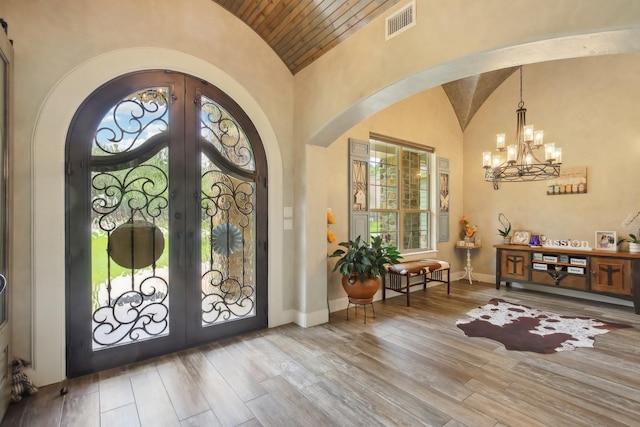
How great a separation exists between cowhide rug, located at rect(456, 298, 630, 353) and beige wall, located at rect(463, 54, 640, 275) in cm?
191

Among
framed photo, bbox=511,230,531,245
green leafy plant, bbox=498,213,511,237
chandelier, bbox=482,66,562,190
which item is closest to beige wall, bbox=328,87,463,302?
green leafy plant, bbox=498,213,511,237

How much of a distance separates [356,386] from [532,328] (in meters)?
2.62

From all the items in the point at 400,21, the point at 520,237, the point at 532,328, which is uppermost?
the point at 400,21

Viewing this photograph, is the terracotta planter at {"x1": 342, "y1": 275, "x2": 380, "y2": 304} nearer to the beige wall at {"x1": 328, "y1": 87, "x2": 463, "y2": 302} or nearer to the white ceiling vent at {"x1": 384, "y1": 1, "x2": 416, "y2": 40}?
the beige wall at {"x1": 328, "y1": 87, "x2": 463, "y2": 302}

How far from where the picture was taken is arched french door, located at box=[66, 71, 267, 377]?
2.52 meters

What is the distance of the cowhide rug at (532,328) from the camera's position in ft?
10.2

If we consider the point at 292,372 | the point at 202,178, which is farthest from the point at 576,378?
the point at 202,178

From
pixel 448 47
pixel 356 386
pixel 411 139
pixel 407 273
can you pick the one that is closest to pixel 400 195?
pixel 411 139

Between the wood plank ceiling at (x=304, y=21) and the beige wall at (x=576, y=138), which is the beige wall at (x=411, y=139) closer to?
the beige wall at (x=576, y=138)

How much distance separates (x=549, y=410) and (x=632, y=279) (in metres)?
3.62

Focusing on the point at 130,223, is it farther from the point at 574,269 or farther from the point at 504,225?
the point at 504,225

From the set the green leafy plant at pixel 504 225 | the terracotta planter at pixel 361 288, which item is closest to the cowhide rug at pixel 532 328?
the terracotta planter at pixel 361 288

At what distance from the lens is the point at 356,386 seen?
7.57 feet

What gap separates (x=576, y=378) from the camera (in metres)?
2.45
